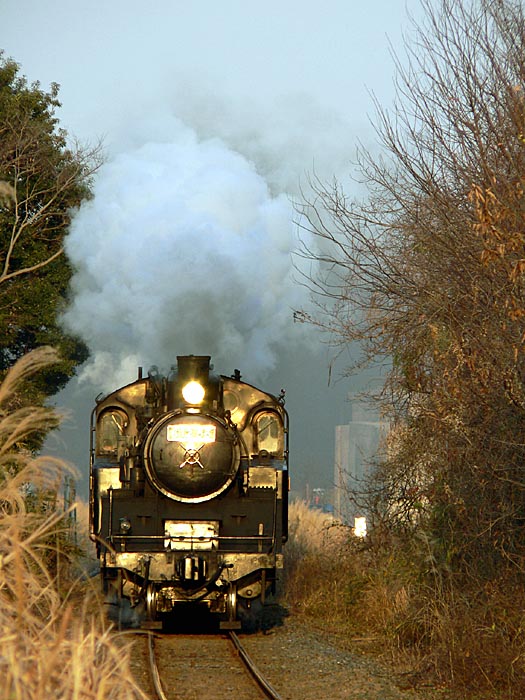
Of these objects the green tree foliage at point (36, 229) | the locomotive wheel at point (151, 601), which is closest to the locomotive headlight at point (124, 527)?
the locomotive wheel at point (151, 601)

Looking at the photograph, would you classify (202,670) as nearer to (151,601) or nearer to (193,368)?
(151,601)

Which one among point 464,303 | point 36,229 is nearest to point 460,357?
point 464,303

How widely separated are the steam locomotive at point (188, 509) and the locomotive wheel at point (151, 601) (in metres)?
0.01

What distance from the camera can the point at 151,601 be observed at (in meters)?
12.1

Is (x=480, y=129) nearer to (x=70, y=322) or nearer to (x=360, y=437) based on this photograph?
(x=70, y=322)

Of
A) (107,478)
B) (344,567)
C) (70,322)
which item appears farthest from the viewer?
(70,322)

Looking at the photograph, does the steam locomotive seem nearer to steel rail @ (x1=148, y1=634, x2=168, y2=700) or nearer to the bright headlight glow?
the bright headlight glow

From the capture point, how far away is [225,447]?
12297 mm

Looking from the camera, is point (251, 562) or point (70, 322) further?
point (70, 322)

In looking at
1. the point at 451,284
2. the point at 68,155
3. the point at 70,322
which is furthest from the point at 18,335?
the point at 451,284

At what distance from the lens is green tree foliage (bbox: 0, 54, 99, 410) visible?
21016mm

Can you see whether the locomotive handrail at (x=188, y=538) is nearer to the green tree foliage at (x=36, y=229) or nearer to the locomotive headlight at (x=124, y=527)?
the locomotive headlight at (x=124, y=527)

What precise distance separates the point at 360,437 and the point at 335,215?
33696 mm

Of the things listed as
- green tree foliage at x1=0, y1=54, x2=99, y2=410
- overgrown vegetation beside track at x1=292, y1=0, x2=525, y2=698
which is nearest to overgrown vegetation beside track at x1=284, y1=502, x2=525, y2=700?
overgrown vegetation beside track at x1=292, y1=0, x2=525, y2=698
